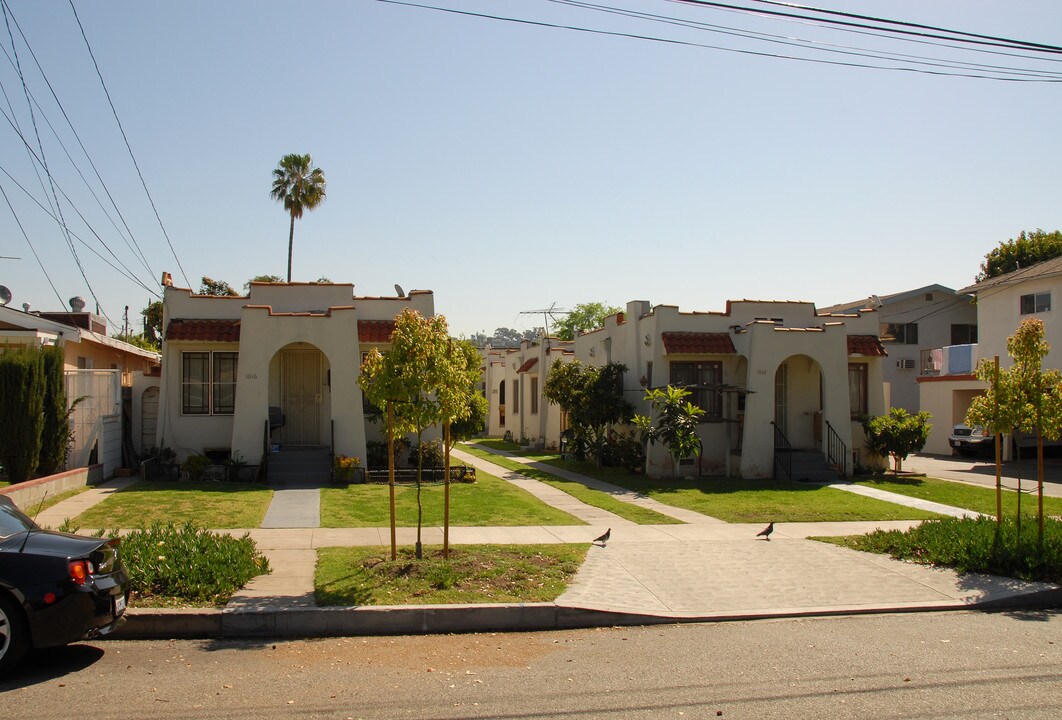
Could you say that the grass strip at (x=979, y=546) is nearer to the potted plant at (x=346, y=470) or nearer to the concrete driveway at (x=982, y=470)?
the concrete driveway at (x=982, y=470)

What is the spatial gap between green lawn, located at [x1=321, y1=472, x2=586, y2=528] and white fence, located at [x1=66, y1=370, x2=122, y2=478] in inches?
190

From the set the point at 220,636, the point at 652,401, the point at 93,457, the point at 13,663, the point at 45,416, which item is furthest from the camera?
the point at 652,401

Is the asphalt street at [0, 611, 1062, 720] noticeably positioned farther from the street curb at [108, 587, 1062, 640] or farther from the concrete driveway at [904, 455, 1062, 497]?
the concrete driveway at [904, 455, 1062, 497]

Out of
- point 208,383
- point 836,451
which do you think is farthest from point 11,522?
point 836,451

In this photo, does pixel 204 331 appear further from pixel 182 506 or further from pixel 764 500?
pixel 764 500

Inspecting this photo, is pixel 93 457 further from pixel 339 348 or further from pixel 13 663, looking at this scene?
pixel 13 663

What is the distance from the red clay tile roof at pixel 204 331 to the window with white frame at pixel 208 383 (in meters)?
0.68

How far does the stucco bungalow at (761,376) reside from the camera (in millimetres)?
20984

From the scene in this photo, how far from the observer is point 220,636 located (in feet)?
25.8

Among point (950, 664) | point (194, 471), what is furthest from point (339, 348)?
point (950, 664)

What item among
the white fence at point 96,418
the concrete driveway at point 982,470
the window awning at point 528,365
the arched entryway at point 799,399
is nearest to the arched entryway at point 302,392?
the white fence at point 96,418

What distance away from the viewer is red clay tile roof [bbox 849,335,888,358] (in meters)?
22.4

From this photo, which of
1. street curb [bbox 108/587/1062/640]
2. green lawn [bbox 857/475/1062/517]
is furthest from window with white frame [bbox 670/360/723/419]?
street curb [bbox 108/587/1062/640]

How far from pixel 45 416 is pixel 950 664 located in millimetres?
14684
